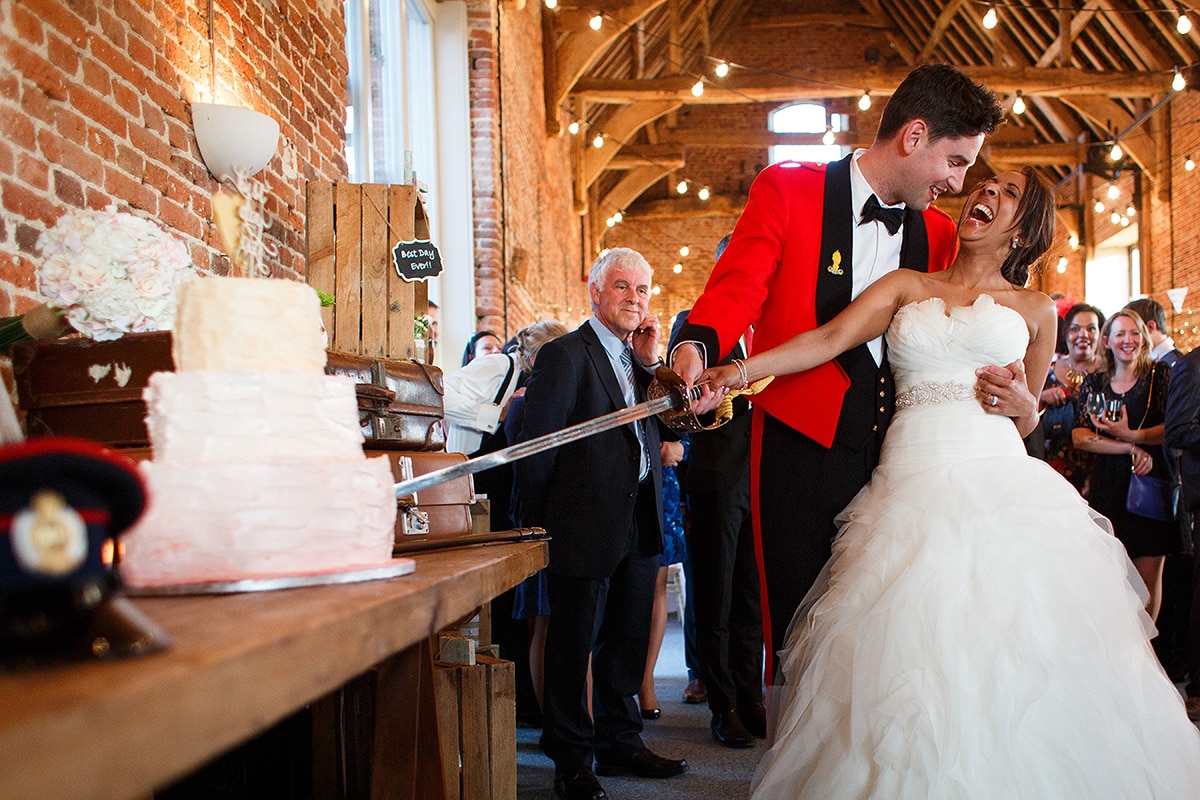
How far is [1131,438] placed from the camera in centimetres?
452

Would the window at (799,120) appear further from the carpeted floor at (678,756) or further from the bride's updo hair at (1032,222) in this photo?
the bride's updo hair at (1032,222)

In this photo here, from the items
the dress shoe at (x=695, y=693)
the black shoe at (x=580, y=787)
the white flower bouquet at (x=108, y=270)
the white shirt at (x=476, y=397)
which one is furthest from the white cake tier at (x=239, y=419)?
the dress shoe at (x=695, y=693)

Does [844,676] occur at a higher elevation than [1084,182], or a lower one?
lower

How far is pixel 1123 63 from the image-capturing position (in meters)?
13.4

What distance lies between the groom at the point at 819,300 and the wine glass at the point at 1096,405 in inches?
108

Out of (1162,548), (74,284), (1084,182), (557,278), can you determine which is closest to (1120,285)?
(1084,182)

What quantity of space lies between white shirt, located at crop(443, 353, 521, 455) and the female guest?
9.00 ft

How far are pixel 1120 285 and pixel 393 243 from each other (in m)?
15.6

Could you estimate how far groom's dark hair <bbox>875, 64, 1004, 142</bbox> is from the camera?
7.25 ft

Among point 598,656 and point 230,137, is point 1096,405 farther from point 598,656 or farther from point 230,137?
point 230,137

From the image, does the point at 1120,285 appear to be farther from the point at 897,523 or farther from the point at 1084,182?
the point at 897,523

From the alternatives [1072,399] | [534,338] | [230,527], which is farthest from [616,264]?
[1072,399]

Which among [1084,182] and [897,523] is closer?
[897,523]

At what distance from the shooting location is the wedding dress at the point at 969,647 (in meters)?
1.75
